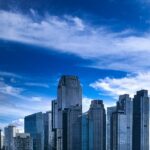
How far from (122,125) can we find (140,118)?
4627 mm

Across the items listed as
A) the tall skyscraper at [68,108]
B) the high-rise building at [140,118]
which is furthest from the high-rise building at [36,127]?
the high-rise building at [140,118]

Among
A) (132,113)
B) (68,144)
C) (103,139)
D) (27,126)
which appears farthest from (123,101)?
(27,126)

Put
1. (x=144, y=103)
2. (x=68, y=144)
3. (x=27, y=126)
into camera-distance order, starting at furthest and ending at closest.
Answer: (x=27, y=126), (x=144, y=103), (x=68, y=144)

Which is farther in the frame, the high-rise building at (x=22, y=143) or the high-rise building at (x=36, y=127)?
the high-rise building at (x=36, y=127)

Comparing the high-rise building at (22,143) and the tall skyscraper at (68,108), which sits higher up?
the tall skyscraper at (68,108)

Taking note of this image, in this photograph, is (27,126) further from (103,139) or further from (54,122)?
(103,139)

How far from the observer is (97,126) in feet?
299

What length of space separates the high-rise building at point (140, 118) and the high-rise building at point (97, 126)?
23.0ft

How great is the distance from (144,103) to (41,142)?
2257cm

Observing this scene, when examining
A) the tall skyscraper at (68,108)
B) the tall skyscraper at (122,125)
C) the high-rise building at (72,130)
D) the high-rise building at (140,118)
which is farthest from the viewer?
the high-rise building at (140,118)

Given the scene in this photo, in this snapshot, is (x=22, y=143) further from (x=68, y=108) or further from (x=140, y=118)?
(x=140, y=118)

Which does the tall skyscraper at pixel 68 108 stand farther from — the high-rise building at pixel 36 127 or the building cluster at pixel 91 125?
the high-rise building at pixel 36 127

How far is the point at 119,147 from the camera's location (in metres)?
91.3

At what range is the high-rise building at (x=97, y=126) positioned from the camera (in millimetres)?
90375
